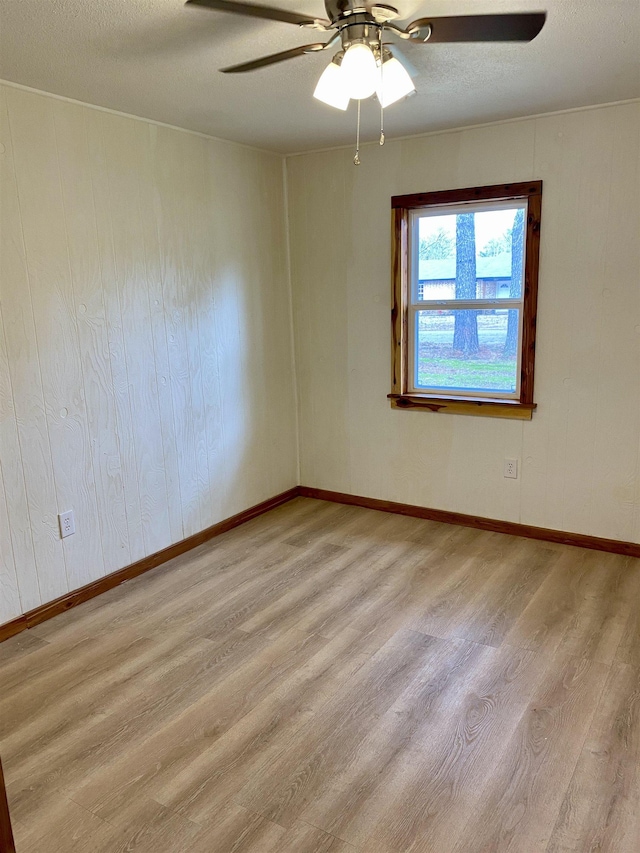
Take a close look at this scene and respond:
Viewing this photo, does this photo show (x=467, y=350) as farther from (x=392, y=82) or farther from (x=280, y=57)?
(x=280, y=57)

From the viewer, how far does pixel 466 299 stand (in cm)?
365

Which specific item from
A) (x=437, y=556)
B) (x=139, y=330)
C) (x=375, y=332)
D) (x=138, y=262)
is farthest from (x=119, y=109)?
(x=437, y=556)

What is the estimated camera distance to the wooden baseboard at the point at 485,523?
11.2 feet

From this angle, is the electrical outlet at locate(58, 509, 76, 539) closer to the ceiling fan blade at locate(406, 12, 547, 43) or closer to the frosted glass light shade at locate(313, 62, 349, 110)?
the frosted glass light shade at locate(313, 62, 349, 110)

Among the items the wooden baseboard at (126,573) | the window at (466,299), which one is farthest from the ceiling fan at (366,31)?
the wooden baseboard at (126,573)

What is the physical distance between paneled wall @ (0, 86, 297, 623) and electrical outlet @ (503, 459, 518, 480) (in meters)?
1.60

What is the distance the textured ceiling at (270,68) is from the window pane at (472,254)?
1.75 feet

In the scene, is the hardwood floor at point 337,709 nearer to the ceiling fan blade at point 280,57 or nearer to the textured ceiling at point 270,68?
the ceiling fan blade at point 280,57

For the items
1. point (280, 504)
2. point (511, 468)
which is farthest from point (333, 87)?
point (280, 504)

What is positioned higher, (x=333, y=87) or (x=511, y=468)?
(x=333, y=87)

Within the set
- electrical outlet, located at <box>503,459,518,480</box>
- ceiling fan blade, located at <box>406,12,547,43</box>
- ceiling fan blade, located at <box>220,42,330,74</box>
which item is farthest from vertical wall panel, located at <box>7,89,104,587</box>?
electrical outlet, located at <box>503,459,518,480</box>

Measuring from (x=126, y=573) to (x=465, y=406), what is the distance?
218 centimetres

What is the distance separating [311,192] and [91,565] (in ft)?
8.82

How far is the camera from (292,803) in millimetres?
1799
